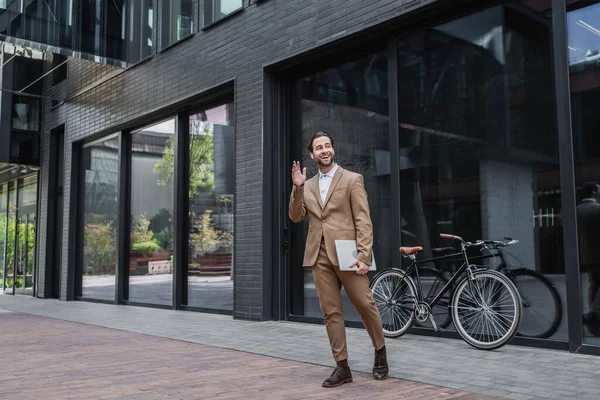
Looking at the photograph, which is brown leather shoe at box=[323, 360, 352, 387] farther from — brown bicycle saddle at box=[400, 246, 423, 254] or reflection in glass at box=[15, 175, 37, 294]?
reflection in glass at box=[15, 175, 37, 294]

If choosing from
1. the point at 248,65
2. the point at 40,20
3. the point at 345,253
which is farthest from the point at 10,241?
the point at 345,253

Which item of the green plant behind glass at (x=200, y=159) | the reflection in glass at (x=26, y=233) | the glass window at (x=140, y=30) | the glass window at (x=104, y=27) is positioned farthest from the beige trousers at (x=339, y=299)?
the reflection in glass at (x=26, y=233)

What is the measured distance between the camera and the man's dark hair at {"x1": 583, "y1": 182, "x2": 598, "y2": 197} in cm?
526

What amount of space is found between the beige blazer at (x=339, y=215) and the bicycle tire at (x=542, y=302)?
2.24 metres

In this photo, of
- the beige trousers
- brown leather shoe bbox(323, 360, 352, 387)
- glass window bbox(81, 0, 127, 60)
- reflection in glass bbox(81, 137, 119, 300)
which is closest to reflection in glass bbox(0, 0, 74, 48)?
glass window bbox(81, 0, 127, 60)

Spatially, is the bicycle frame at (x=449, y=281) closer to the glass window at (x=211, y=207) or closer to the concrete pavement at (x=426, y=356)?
the concrete pavement at (x=426, y=356)

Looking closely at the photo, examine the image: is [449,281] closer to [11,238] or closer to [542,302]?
[542,302]

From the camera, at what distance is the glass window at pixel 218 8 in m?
9.12

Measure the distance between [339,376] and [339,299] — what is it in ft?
1.76

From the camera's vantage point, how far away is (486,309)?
5.61 m

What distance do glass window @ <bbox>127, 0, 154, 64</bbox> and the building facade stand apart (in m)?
0.04

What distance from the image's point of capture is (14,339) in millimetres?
7082

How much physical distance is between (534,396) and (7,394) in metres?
3.45

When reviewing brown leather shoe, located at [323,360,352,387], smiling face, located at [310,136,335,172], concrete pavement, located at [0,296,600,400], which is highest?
smiling face, located at [310,136,335,172]
